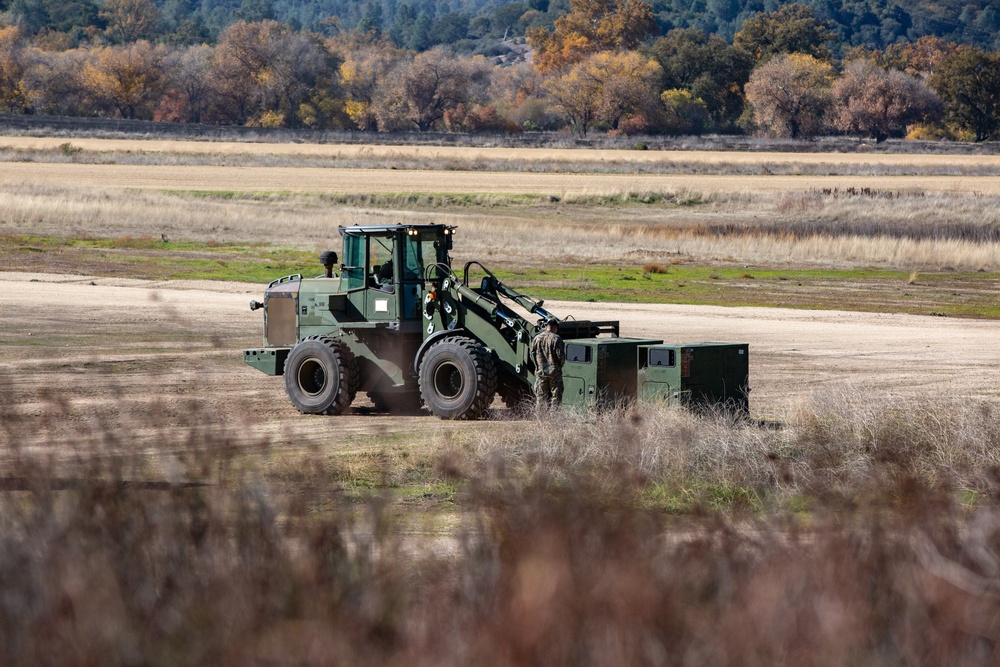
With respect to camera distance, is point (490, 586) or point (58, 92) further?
point (58, 92)

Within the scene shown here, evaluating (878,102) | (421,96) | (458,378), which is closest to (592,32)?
(421,96)

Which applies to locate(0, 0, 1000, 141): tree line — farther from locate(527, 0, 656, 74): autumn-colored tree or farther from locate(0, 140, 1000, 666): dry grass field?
locate(0, 140, 1000, 666): dry grass field

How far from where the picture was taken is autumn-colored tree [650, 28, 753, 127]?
138 m

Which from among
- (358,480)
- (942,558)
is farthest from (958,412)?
(942,558)

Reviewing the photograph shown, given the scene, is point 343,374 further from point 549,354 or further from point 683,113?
point 683,113

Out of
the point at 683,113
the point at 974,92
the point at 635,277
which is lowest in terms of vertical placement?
the point at 635,277

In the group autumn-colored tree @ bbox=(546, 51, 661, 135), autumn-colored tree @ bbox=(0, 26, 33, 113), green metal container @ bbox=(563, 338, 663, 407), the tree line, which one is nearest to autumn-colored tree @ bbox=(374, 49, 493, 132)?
the tree line

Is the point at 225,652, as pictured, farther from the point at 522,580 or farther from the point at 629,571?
the point at 629,571

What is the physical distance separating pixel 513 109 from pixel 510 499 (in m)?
150

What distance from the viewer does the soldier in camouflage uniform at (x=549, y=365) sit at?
15.2m

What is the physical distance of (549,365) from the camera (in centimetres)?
1521

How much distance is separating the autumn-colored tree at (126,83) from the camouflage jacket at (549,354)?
124 meters

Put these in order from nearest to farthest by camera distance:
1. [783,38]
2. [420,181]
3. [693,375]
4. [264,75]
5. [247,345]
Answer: [693,375], [247,345], [420,181], [264,75], [783,38]

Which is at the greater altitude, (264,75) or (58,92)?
(264,75)
